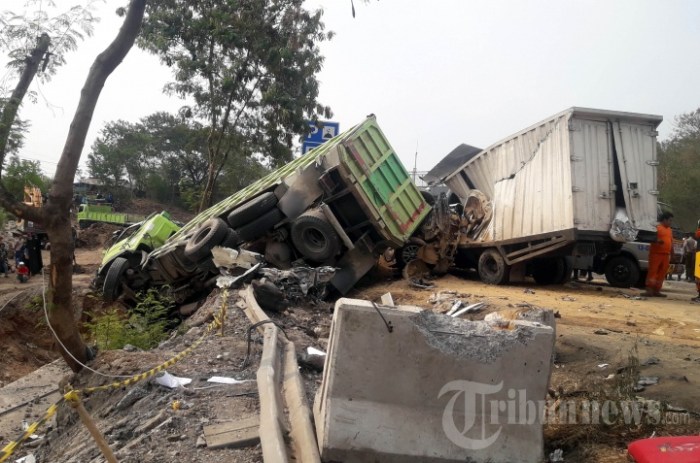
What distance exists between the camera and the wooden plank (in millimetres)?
3145

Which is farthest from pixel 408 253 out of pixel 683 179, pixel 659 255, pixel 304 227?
pixel 683 179

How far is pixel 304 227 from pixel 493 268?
4.20 metres

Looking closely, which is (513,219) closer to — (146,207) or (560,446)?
(560,446)

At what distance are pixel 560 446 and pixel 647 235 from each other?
7287 millimetres

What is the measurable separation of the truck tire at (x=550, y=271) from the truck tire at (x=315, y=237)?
4.52m

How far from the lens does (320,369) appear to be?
4648mm

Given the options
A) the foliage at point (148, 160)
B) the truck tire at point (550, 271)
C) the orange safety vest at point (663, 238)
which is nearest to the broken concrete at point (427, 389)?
the orange safety vest at point (663, 238)

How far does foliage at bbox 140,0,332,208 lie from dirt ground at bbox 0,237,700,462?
9263mm

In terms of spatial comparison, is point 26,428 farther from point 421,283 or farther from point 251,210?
point 421,283

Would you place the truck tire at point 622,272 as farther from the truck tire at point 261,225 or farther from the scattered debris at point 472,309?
the truck tire at point 261,225

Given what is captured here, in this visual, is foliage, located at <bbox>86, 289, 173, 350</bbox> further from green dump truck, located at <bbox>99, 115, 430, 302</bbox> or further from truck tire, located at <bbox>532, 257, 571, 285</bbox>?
truck tire, located at <bbox>532, 257, 571, 285</bbox>

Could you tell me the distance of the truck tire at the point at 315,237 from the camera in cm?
877

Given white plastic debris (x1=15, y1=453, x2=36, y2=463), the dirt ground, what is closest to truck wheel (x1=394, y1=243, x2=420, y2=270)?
the dirt ground

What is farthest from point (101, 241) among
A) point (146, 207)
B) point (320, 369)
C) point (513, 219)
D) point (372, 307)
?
point (372, 307)
